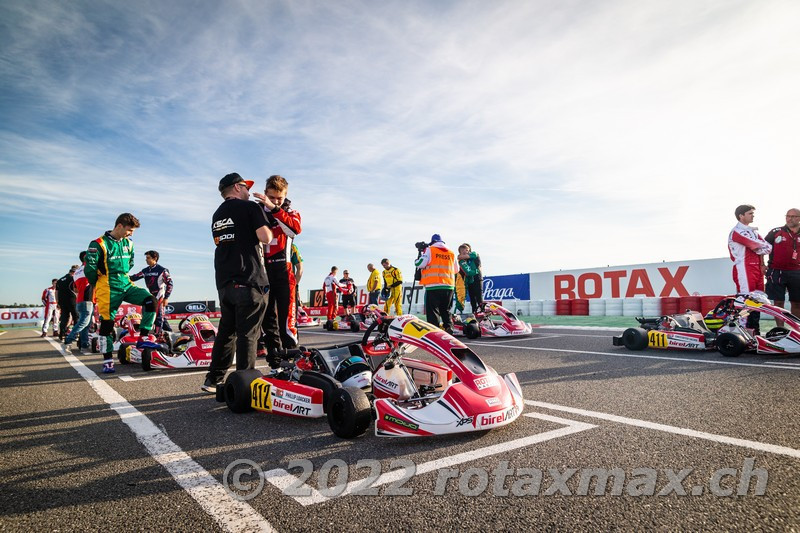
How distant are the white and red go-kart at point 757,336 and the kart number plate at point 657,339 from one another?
699 millimetres

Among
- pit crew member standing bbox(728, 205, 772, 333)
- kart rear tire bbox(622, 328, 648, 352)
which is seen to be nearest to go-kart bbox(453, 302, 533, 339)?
kart rear tire bbox(622, 328, 648, 352)

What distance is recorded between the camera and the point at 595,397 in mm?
3938

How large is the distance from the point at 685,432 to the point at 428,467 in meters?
1.61

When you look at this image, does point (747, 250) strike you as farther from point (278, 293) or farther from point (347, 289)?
point (347, 289)

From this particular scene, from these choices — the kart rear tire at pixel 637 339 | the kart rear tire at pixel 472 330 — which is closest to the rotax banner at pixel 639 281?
the kart rear tire at pixel 472 330

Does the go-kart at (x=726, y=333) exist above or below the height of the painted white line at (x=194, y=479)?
above

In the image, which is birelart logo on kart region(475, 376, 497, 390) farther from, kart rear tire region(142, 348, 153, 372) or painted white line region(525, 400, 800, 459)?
kart rear tire region(142, 348, 153, 372)

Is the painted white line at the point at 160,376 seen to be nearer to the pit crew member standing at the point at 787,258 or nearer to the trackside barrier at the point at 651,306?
the pit crew member standing at the point at 787,258

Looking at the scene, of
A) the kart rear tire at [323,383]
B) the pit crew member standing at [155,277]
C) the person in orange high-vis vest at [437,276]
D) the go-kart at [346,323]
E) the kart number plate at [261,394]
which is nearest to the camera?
the kart rear tire at [323,383]

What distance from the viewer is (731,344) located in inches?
230

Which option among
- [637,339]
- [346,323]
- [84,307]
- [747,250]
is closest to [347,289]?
[346,323]

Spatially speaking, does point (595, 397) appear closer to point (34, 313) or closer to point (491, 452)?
point (491, 452)

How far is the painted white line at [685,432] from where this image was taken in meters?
2.56
